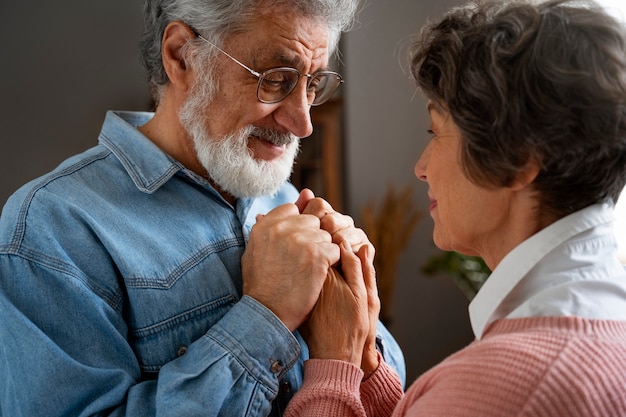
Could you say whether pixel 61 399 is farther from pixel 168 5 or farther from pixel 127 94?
pixel 127 94

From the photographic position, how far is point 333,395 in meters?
1.20

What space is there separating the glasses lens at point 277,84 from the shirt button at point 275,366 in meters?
0.52

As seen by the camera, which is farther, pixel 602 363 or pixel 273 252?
pixel 273 252

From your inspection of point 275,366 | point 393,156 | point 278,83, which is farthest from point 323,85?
point 393,156

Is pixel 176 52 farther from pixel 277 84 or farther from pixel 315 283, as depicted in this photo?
pixel 315 283

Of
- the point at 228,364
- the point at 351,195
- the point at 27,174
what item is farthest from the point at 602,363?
the point at 351,195

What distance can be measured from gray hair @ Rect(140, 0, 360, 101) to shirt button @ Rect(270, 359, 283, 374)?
63 cm

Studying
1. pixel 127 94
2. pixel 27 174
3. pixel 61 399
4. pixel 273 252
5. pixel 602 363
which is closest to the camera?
pixel 602 363

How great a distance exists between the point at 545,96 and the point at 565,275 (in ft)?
0.80

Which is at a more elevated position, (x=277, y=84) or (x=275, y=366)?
(x=277, y=84)

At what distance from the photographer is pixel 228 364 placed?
1.19 meters

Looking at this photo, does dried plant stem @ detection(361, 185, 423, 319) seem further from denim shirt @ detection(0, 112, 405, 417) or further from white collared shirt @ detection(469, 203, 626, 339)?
white collared shirt @ detection(469, 203, 626, 339)

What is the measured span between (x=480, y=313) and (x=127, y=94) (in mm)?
2750

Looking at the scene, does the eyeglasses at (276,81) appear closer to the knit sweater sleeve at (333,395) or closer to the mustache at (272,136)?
the mustache at (272,136)
